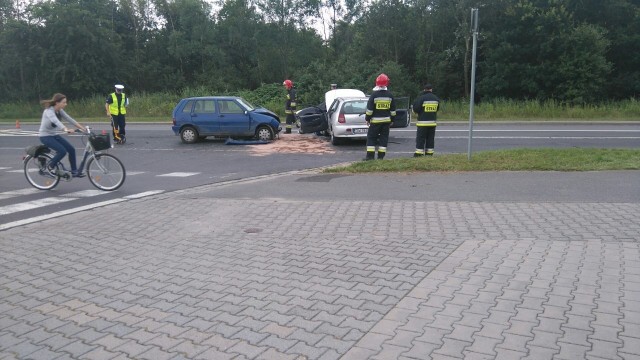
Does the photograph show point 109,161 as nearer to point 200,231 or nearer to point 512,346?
point 200,231

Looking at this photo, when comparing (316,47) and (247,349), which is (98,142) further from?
(316,47)

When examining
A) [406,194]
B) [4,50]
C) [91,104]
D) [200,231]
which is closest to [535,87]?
[91,104]

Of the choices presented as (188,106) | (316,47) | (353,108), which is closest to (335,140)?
(353,108)

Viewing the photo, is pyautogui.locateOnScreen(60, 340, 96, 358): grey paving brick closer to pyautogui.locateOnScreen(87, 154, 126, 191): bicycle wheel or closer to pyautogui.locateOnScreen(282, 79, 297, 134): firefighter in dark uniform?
pyautogui.locateOnScreen(87, 154, 126, 191): bicycle wheel

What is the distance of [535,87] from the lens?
39.9m

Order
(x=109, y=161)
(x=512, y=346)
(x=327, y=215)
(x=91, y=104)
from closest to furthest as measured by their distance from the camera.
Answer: (x=512, y=346)
(x=327, y=215)
(x=109, y=161)
(x=91, y=104)

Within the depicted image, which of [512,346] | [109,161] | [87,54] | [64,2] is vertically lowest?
[512,346]

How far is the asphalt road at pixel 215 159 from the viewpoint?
972 centimetres

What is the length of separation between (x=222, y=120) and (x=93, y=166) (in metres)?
8.18

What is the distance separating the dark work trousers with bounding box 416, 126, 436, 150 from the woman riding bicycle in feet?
23.5

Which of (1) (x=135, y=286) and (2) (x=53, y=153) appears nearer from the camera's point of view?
(1) (x=135, y=286)

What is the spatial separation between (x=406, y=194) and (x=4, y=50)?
48.0 metres

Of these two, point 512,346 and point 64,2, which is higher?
point 64,2

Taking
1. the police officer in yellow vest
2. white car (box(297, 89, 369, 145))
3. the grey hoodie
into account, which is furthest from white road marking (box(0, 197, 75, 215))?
the police officer in yellow vest
